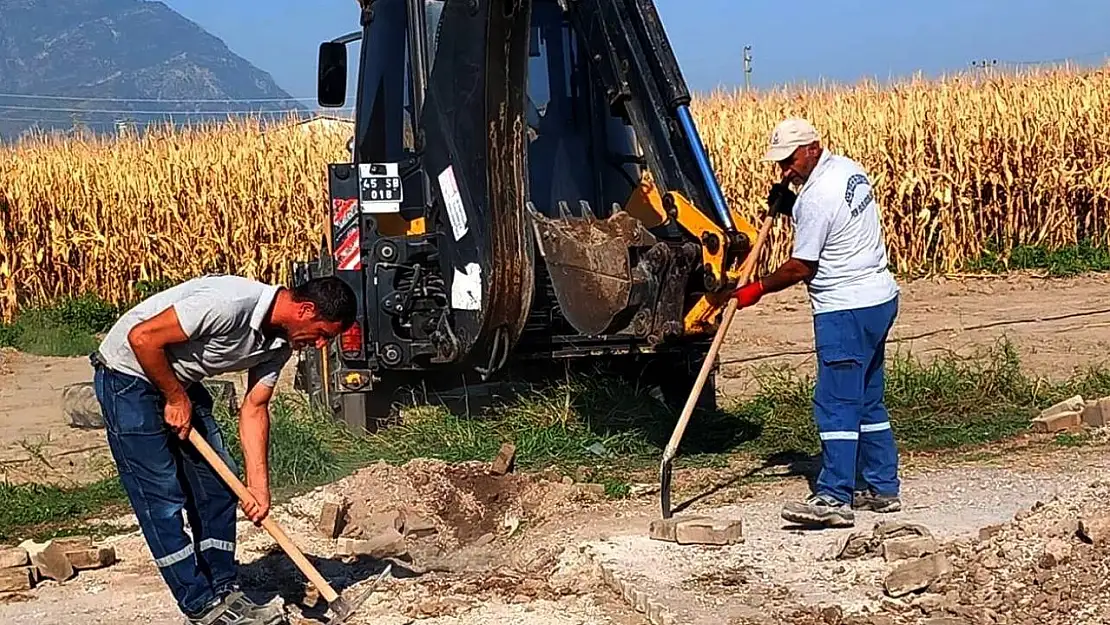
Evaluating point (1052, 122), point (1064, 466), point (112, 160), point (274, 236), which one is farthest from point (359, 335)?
point (1052, 122)

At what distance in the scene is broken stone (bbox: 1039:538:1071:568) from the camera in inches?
217

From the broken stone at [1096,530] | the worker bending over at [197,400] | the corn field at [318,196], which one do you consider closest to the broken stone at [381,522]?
the worker bending over at [197,400]

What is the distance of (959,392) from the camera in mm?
9938

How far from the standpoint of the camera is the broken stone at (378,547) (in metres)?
7.18

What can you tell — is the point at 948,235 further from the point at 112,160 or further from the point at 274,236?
the point at 112,160

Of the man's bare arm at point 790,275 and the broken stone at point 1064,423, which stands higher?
the man's bare arm at point 790,275

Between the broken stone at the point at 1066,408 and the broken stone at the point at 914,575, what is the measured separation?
375 centimetres

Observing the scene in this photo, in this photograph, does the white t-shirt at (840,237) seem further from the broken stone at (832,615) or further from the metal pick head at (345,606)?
the metal pick head at (345,606)

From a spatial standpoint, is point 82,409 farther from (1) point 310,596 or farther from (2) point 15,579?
(1) point 310,596

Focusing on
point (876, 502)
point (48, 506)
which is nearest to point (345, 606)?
point (876, 502)

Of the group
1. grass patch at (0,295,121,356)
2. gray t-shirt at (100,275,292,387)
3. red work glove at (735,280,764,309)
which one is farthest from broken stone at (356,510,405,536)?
grass patch at (0,295,121,356)

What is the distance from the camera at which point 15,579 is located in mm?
6777

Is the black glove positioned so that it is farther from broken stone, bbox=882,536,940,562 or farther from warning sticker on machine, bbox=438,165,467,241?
broken stone, bbox=882,536,940,562

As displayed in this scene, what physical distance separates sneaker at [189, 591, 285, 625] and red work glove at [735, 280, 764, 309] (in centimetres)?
262
